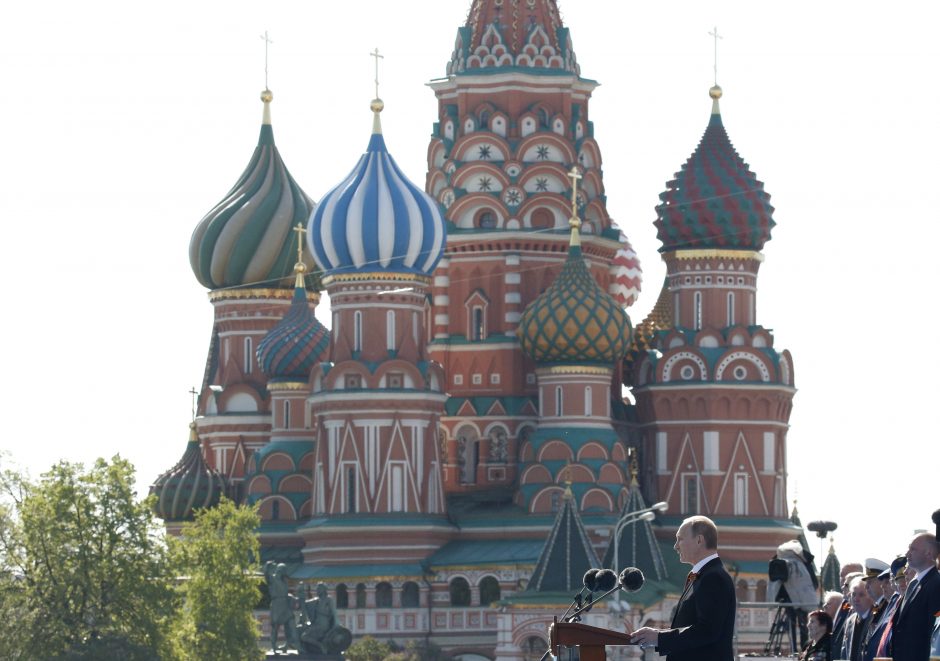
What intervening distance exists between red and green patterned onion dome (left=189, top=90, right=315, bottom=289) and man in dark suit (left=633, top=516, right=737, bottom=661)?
5659 cm

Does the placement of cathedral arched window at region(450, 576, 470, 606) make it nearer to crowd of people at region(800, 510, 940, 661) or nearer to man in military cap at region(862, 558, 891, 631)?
crowd of people at region(800, 510, 940, 661)

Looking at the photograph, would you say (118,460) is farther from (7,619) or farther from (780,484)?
(780,484)

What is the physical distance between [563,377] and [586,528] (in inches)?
150

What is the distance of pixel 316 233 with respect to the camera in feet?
211

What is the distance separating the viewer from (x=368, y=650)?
198 ft

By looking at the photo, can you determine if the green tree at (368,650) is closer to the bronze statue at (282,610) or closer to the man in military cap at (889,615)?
the bronze statue at (282,610)

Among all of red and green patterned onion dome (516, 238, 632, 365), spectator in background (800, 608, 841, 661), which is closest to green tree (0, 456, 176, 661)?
red and green patterned onion dome (516, 238, 632, 365)

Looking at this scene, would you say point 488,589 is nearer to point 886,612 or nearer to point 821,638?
point 821,638

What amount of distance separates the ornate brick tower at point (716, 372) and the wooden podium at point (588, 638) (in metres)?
48.8

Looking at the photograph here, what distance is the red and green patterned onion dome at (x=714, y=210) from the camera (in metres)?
64.8

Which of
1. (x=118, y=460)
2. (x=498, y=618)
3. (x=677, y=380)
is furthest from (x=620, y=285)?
(x=118, y=460)

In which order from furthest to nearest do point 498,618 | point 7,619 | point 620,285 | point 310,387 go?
point 620,285 → point 310,387 → point 498,618 → point 7,619

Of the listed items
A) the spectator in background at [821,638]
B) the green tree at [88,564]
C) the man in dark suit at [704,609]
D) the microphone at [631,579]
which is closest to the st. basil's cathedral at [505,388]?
the green tree at [88,564]

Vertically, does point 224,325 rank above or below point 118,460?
above
